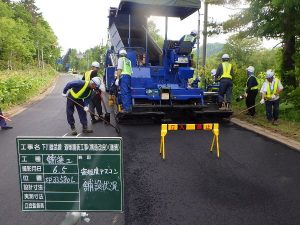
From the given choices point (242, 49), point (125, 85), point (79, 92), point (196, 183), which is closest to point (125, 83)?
point (125, 85)

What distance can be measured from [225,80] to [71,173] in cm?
867

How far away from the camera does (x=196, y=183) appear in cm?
534

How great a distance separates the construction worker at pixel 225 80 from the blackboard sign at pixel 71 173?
27.1ft

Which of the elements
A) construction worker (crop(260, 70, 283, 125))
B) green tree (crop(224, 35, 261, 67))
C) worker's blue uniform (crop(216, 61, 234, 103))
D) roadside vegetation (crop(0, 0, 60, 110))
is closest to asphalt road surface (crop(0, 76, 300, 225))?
construction worker (crop(260, 70, 283, 125))

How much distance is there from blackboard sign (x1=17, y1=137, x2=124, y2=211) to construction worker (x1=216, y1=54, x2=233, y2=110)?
326 inches

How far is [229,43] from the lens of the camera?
1969 inches

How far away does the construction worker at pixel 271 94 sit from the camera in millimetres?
9602

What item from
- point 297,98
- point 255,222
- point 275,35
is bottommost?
point 255,222

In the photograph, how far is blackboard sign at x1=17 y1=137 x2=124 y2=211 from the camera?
277cm

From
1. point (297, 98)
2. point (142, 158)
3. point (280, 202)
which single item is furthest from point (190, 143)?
point (297, 98)

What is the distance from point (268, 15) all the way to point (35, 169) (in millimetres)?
10269

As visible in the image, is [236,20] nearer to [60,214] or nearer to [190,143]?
[190,143]

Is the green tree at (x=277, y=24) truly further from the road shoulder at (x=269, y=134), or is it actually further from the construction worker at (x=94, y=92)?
the construction worker at (x=94, y=92)

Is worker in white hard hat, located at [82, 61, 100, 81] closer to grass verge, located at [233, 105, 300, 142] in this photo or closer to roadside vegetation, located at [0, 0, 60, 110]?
grass verge, located at [233, 105, 300, 142]
